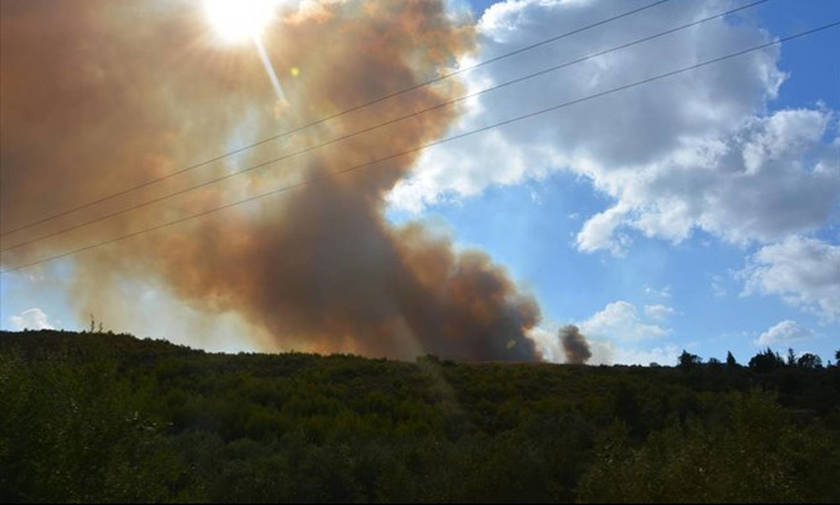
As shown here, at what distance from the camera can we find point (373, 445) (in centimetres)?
2711

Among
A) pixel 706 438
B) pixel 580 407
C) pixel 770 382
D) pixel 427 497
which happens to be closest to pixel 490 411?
pixel 580 407

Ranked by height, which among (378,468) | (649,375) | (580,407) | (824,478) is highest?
(649,375)

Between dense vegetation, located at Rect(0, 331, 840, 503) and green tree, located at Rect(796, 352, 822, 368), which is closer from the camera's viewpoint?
dense vegetation, located at Rect(0, 331, 840, 503)

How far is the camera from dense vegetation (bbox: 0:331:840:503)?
14.9 meters

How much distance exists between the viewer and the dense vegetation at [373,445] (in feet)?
48.9

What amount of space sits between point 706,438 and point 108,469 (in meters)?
14.8

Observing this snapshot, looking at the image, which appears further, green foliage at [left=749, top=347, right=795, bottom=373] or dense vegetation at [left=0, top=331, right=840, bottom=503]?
green foliage at [left=749, top=347, right=795, bottom=373]

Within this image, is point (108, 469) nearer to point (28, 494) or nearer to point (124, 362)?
point (28, 494)

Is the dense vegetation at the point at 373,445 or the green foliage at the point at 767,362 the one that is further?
the green foliage at the point at 767,362

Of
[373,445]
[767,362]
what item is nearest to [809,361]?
[767,362]

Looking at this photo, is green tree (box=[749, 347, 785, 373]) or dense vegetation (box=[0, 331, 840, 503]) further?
green tree (box=[749, 347, 785, 373])

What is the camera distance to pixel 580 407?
5341 cm

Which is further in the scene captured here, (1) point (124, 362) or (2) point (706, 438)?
(1) point (124, 362)

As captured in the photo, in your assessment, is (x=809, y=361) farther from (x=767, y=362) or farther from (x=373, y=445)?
(x=373, y=445)
